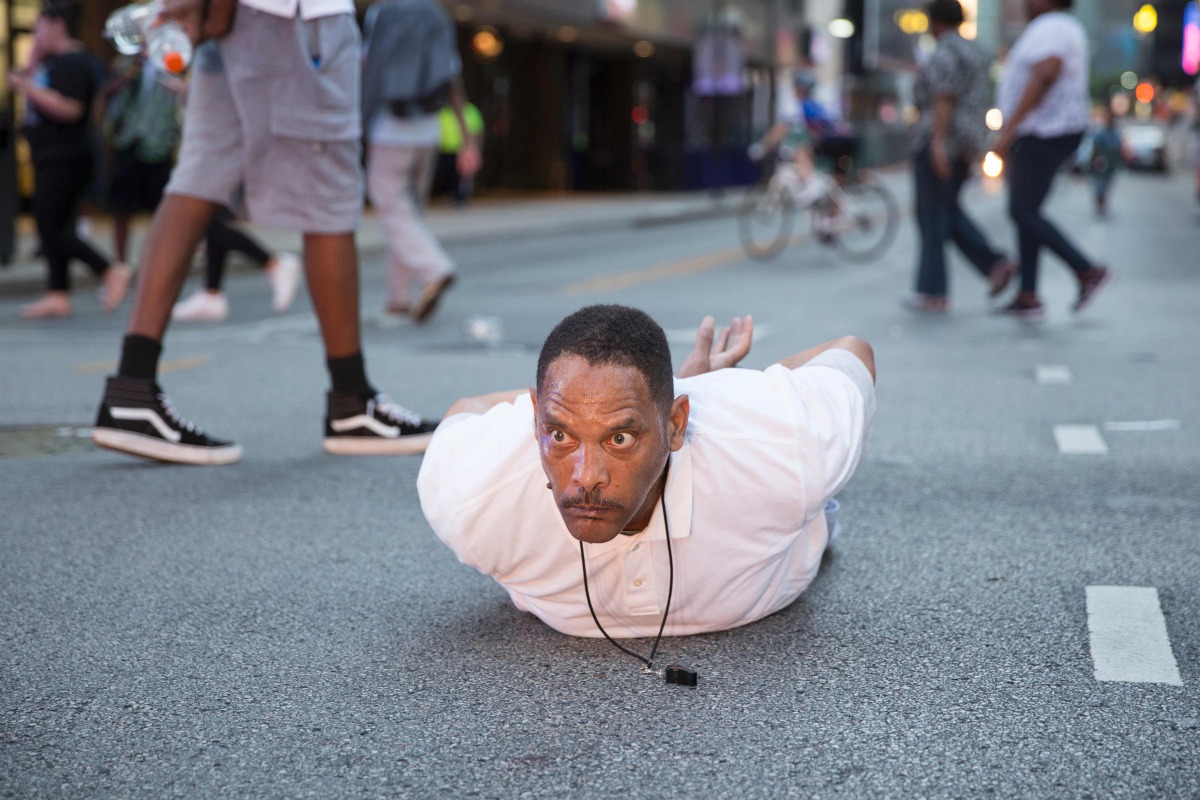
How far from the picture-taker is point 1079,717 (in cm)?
261

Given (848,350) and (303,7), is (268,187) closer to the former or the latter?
(303,7)

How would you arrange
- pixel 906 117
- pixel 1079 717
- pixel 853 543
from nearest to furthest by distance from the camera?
pixel 1079 717 < pixel 853 543 < pixel 906 117

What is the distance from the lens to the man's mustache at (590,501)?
2510mm

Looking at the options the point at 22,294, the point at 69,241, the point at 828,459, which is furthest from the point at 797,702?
the point at 22,294

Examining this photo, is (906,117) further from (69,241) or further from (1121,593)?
(1121,593)

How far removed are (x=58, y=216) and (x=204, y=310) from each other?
3.90 ft

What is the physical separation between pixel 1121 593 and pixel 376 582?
1648 mm

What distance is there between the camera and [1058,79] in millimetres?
8930

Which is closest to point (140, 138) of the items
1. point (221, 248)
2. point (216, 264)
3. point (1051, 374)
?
point (216, 264)

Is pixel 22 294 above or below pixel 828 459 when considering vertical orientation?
below

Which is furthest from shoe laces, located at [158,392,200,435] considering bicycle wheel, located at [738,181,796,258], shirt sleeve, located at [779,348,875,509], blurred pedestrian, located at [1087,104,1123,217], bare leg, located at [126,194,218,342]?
blurred pedestrian, located at [1087,104,1123,217]

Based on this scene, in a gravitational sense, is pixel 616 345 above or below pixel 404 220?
above

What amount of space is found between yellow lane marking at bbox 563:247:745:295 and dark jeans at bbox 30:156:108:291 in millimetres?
3550

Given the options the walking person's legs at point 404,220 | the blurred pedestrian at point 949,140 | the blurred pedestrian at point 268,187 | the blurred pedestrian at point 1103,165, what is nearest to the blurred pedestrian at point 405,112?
the walking person's legs at point 404,220
